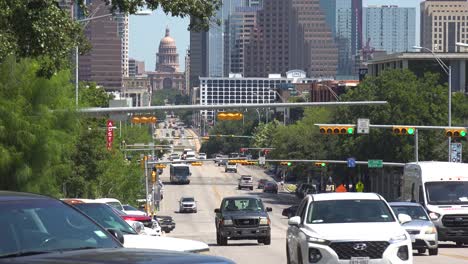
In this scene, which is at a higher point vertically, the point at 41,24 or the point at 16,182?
the point at 41,24

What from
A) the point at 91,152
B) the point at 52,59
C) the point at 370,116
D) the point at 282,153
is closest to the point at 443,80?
the point at 282,153

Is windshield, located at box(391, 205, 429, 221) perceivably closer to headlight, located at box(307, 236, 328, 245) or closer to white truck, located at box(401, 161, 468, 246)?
white truck, located at box(401, 161, 468, 246)

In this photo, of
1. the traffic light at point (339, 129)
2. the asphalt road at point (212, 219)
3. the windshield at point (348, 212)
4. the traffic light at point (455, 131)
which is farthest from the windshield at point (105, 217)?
the traffic light at point (339, 129)

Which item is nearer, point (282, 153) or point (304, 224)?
point (304, 224)

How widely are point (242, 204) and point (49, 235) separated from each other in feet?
99.1

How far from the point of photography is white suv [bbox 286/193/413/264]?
1909 centimetres

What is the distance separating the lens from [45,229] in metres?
8.92

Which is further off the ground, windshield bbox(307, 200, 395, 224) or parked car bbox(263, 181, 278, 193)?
windshield bbox(307, 200, 395, 224)

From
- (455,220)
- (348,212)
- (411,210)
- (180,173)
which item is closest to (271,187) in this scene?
(180,173)

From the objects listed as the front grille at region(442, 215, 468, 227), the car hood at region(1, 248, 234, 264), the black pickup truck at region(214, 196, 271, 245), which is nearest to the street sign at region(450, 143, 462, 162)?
the black pickup truck at region(214, 196, 271, 245)

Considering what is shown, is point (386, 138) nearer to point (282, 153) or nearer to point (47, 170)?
point (282, 153)

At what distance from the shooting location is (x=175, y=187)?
144625mm

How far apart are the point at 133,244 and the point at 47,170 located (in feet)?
79.5

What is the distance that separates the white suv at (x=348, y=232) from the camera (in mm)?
19094
